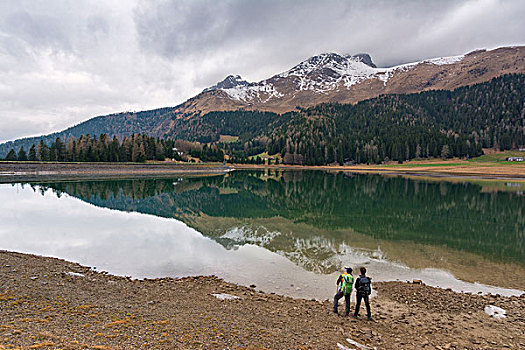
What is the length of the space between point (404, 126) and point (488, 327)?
8213 inches

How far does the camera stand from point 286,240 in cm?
2294

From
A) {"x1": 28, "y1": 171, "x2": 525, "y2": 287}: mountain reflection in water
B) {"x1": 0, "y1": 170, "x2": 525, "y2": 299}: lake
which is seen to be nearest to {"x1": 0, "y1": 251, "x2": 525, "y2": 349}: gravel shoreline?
{"x1": 0, "y1": 170, "x2": 525, "y2": 299}: lake

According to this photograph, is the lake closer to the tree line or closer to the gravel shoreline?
the gravel shoreline

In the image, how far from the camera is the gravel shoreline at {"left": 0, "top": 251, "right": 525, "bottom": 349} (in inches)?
290

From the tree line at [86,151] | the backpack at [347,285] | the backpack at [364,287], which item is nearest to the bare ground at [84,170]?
the tree line at [86,151]

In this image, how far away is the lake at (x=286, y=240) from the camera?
15.7 metres

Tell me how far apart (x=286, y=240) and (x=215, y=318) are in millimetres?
14101

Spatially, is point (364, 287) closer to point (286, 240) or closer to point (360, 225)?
point (286, 240)

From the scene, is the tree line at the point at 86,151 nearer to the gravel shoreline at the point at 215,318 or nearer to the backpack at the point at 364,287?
the gravel shoreline at the point at 215,318

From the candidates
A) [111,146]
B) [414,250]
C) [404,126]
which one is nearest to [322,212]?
[414,250]

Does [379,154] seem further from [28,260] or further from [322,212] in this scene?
[28,260]

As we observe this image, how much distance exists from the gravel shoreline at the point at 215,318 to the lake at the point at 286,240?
2.24 metres

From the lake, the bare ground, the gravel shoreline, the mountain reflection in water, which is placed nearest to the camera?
the gravel shoreline

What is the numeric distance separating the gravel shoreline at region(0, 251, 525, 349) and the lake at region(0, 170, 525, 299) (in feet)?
7.36
